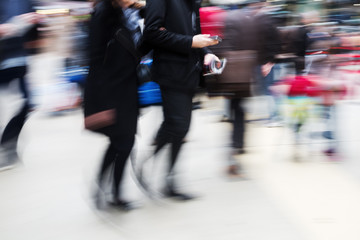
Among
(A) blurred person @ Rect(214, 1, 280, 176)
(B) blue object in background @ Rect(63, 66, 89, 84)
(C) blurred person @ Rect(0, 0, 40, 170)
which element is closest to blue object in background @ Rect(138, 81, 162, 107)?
(A) blurred person @ Rect(214, 1, 280, 176)

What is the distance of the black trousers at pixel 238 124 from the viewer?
4117 mm

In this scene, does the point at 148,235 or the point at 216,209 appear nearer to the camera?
the point at 148,235

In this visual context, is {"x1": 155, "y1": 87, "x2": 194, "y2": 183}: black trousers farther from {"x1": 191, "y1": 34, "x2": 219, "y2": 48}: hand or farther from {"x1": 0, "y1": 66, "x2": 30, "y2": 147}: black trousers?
{"x1": 0, "y1": 66, "x2": 30, "y2": 147}: black trousers

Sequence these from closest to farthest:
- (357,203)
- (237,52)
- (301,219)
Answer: (301,219) → (357,203) → (237,52)

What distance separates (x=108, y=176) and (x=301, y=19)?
327cm

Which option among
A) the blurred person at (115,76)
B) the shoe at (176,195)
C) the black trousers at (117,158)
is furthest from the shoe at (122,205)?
the shoe at (176,195)

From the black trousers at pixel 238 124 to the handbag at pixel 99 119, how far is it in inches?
57.8

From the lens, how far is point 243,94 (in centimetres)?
392

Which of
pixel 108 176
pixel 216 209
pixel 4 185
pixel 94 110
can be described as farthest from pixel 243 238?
pixel 4 185

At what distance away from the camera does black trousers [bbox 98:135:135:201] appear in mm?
3100

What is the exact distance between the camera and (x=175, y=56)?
3256 millimetres

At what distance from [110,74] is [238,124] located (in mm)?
1547

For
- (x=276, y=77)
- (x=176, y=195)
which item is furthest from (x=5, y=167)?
(x=276, y=77)

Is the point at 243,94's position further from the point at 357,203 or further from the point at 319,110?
the point at 357,203
